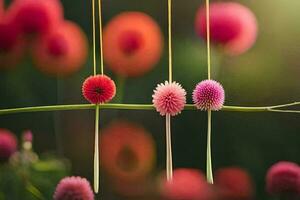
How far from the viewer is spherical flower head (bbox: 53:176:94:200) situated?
1.62 metres

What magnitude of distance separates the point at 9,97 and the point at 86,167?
340mm

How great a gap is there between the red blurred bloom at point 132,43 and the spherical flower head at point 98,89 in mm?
47

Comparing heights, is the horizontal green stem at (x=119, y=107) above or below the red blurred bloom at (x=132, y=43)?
below

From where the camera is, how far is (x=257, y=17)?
1.62m

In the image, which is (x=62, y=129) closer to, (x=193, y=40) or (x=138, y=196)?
(x=138, y=196)

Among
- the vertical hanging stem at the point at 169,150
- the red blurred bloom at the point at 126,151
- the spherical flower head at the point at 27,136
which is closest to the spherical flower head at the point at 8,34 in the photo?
the spherical flower head at the point at 27,136

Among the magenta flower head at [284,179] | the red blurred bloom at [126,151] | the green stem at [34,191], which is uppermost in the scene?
the red blurred bloom at [126,151]

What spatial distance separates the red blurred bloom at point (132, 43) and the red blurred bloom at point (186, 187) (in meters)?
0.35

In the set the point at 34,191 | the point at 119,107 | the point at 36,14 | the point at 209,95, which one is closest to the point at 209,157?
the point at 209,95

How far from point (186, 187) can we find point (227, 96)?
12.2 inches

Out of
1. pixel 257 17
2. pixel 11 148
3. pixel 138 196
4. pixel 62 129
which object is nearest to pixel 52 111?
pixel 62 129

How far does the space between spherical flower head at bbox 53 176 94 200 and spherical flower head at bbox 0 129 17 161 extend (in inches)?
7.6

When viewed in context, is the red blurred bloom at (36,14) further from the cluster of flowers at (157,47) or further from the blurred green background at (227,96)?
the cluster of flowers at (157,47)

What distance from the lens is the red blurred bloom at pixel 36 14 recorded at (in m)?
1.66
